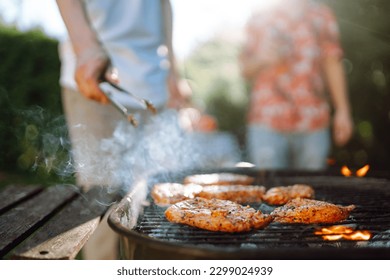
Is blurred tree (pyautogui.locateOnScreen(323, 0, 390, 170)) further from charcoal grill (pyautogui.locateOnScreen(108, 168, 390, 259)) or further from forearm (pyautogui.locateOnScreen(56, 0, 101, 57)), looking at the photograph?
forearm (pyautogui.locateOnScreen(56, 0, 101, 57))

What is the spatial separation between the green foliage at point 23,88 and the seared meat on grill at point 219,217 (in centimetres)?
393

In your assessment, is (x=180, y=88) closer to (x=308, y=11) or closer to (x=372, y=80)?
(x=308, y=11)

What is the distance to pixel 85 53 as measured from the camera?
6.74ft

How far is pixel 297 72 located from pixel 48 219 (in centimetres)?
232

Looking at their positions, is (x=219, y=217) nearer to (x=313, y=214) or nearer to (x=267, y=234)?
(x=267, y=234)

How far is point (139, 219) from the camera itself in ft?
6.65

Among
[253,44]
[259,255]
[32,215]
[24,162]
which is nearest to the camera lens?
[259,255]

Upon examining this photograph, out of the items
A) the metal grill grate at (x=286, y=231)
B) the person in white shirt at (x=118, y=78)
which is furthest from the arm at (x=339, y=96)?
the person in white shirt at (x=118, y=78)

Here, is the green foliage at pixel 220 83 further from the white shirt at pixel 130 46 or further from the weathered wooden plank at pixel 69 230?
the weathered wooden plank at pixel 69 230

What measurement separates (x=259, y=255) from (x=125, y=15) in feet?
6.73

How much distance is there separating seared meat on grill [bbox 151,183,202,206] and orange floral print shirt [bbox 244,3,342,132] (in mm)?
1366

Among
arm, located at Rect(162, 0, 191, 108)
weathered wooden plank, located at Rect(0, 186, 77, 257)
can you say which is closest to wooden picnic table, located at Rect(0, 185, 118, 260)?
weathered wooden plank, located at Rect(0, 186, 77, 257)

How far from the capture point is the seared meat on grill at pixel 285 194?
2.22 m

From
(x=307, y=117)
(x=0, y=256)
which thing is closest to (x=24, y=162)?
(x=307, y=117)
